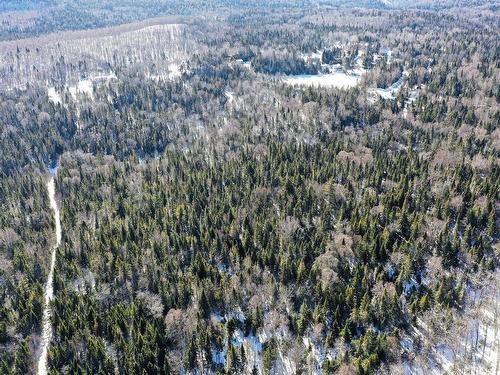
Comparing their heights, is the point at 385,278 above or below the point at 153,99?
below

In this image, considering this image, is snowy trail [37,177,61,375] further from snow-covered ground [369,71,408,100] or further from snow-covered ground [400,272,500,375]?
snow-covered ground [369,71,408,100]

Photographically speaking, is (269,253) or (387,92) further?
(387,92)

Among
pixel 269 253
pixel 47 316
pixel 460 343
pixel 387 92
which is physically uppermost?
pixel 387 92

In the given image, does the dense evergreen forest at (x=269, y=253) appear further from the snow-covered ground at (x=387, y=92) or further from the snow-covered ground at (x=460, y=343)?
the snow-covered ground at (x=387, y=92)

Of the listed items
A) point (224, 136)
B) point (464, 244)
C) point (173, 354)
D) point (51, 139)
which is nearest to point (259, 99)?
Answer: point (224, 136)

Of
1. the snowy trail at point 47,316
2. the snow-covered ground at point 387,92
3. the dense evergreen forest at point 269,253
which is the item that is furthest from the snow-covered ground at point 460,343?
the snow-covered ground at point 387,92

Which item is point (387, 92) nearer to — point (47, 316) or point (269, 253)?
point (269, 253)

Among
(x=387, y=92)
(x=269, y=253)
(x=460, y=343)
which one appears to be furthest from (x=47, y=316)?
(x=387, y=92)

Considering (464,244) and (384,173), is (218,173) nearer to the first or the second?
(384,173)

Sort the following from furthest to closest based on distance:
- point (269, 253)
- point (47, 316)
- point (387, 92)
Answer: point (387, 92), point (269, 253), point (47, 316)

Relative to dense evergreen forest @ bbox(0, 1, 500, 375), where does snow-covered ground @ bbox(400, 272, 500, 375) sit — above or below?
below

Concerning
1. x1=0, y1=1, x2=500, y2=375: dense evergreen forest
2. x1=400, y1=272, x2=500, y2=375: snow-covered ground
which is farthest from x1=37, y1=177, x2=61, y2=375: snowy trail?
x1=400, y1=272, x2=500, y2=375: snow-covered ground
